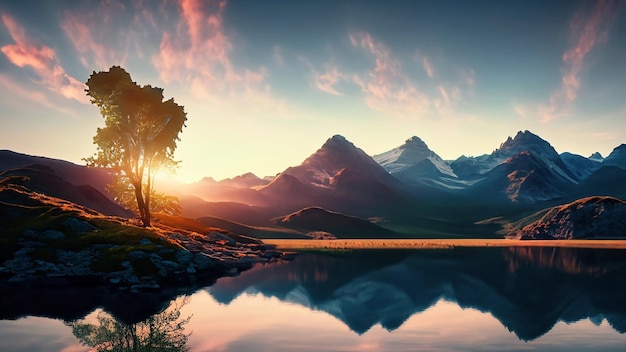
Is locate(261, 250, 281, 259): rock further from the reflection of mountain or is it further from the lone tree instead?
the lone tree

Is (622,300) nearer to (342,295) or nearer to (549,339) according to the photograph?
(549,339)

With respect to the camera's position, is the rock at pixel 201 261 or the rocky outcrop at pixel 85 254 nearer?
the rocky outcrop at pixel 85 254

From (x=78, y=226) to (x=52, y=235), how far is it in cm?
524

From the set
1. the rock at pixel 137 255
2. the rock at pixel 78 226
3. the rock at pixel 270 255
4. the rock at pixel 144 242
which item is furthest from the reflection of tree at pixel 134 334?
the rock at pixel 270 255

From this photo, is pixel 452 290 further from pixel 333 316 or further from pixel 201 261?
pixel 201 261

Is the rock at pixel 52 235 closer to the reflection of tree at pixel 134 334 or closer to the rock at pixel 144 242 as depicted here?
the rock at pixel 144 242

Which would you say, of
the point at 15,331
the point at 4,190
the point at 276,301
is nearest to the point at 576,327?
the point at 276,301

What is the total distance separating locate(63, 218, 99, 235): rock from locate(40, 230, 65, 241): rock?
8.57 ft

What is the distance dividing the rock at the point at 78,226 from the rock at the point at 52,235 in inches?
103

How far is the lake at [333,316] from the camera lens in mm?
31234

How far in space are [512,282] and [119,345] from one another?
2241 inches

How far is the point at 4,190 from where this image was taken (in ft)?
289

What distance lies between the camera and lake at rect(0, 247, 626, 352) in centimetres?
3123

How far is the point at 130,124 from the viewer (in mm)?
81250
